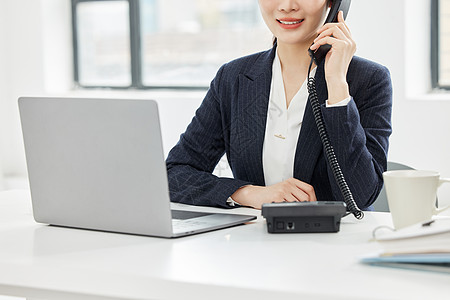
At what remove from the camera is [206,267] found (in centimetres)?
106

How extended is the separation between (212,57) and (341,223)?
2.87m

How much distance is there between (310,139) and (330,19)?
324 millimetres

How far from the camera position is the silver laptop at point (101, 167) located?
1213 mm

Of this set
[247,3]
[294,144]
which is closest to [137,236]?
[294,144]

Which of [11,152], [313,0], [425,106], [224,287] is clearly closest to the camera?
[224,287]

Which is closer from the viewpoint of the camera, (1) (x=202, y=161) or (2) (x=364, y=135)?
(2) (x=364, y=135)

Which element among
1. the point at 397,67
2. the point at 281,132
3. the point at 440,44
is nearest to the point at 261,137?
the point at 281,132

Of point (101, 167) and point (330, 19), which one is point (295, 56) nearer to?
point (330, 19)

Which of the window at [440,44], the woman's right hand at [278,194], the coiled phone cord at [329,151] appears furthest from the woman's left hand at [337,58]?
the window at [440,44]

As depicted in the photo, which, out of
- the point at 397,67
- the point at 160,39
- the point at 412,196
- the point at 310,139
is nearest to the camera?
the point at 412,196

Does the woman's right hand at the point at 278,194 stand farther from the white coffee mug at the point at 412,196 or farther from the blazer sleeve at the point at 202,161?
the white coffee mug at the point at 412,196

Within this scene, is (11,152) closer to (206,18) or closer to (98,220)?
(206,18)

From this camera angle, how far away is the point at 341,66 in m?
1.62

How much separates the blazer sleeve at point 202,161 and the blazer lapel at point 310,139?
0.67 feet
